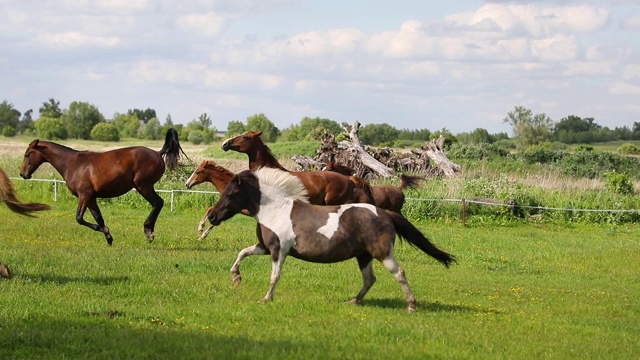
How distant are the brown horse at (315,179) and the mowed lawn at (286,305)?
4.88ft

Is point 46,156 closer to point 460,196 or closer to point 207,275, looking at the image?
point 207,275

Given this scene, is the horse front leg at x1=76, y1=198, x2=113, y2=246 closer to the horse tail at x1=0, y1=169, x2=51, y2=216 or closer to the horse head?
the horse tail at x1=0, y1=169, x2=51, y2=216

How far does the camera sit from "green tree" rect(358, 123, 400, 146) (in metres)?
91.8

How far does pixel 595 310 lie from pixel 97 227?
32.3ft

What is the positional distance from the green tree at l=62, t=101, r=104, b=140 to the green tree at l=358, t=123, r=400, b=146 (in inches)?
1250

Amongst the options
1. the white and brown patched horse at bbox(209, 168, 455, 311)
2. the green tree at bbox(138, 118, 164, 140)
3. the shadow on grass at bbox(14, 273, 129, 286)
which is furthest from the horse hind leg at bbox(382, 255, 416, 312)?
the green tree at bbox(138, 118, 164, 140)

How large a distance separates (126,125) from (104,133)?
1803cm

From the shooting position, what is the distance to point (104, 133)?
320 feet

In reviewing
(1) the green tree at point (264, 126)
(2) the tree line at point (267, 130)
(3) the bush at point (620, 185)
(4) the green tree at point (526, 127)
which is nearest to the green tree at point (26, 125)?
(2) the tree line at point (267, 130)

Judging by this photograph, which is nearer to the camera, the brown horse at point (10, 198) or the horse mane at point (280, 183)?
the horse mane at point (280, 183)

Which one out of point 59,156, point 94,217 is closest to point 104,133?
point 59,156

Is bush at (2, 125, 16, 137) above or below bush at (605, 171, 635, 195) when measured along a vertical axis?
below

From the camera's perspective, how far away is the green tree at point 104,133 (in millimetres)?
97562

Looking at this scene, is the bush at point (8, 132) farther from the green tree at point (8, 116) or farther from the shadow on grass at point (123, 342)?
the shadow on grass at point (123, 342)
